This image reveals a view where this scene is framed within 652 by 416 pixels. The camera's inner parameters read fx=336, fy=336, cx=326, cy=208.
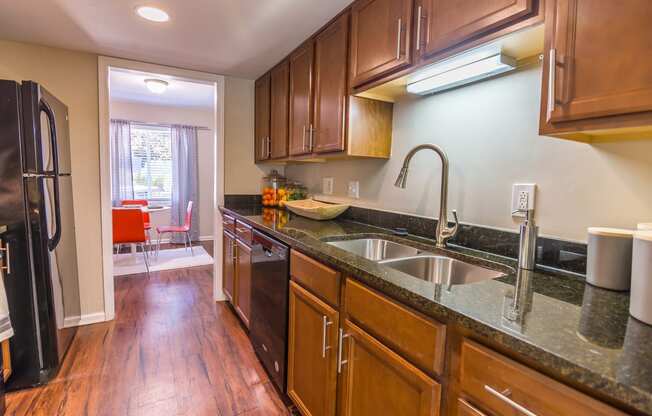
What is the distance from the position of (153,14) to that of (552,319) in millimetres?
2314

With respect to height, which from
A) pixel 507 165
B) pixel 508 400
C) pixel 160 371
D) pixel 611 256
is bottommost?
pixel 160 371

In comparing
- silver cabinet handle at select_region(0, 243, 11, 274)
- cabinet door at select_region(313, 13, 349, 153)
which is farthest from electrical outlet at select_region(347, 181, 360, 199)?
silver cabinet handle at select_region(0, 243, 11, 274)

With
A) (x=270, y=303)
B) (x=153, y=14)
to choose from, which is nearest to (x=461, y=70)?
(x=270, y=303)

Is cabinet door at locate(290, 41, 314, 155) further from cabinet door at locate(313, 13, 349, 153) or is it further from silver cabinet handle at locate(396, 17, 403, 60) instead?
silver cabinet handle at locate(396, 17, 403, 60)

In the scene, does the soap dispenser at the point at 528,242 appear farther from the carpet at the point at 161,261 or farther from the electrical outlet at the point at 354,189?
the carpet at the point at 161,261

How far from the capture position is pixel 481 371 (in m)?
0.73

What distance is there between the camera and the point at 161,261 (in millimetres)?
4504

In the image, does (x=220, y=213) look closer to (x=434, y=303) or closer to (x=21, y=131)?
(x=21, y=131)

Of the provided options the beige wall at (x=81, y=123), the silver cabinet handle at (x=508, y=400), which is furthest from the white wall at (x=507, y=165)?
the beige wall at (x=81, y=123)

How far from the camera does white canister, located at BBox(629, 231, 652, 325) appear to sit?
706mm

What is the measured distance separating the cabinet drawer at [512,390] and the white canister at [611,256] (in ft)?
1.66

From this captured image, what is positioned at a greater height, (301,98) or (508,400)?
(301,98)

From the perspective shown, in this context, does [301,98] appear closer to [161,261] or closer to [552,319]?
[552,319]

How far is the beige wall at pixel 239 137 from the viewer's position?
312cm
